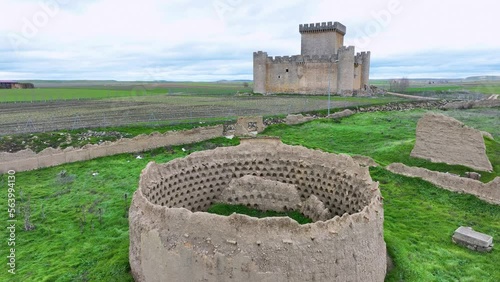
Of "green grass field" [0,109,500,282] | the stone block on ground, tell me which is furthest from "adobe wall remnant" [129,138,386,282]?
the stone block on ground

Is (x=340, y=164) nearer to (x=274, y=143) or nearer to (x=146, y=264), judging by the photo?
(x=274, y=143)

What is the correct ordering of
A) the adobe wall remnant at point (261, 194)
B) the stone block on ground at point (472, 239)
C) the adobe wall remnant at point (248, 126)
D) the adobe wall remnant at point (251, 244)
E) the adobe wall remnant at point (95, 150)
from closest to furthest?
the adobe wall remnant at point (251, 244) < the stone block on ground at point (472, 239) < the adobe wall remnant at point (261, 194) < the adobe wall remnant at point (95, 150) < the adobe wall remnant at point (248, 126)

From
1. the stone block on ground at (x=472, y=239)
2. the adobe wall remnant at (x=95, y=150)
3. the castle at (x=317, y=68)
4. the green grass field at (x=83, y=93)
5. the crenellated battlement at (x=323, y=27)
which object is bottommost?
the stone block on ground at (x=472, y=239)

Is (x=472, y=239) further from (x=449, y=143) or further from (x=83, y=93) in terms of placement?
(x=83, y=93)

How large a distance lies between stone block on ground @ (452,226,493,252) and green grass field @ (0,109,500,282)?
26 centimetres

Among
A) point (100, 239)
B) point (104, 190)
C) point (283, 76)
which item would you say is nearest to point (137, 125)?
point (104, 190)

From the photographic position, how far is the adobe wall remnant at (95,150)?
785 inches

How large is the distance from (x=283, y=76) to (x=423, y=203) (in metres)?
46.7

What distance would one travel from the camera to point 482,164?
19.6m

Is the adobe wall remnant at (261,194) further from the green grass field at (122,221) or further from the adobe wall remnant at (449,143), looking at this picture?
the adobe wall remnant at (449,143)

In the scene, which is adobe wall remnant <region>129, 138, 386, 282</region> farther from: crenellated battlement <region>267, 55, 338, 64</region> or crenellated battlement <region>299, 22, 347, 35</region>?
crenellated battlement <region>299, 22, 347, 35</region>

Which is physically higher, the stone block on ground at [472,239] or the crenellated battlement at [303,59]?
the crenellated battlement at [303,59]

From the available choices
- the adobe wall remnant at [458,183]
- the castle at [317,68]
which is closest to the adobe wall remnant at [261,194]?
the adobe wall remnant at [458,183]

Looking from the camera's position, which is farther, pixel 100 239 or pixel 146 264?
pixel 100 239
